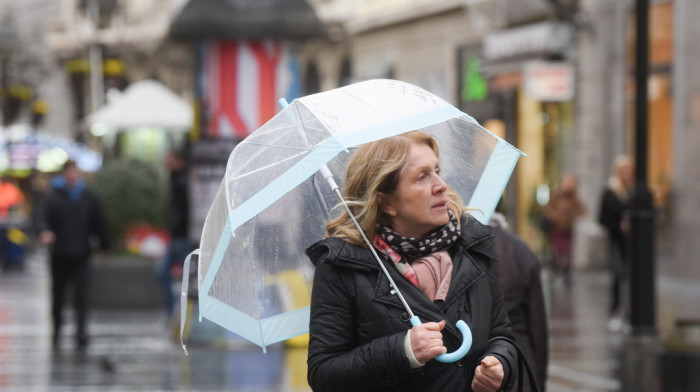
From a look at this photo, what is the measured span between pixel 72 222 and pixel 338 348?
1041cm

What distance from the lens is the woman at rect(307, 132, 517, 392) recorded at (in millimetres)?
3590

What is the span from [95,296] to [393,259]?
551 inches

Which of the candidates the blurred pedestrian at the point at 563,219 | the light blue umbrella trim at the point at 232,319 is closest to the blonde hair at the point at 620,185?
the blurred pedestrian at the point at 563,219

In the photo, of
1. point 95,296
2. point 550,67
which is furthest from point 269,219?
point 550,67

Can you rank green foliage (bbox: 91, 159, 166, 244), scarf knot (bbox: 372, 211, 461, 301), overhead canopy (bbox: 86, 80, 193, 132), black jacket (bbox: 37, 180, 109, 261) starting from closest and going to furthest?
scarf knot (bbox: 372, 211, 461, 301)
black jacket (bbox: 37, 180, 109, 261)
green foliage (bbox: 91, 159, 166, 244)
overhead canopy (bbox: 86, 80, 193, 132)

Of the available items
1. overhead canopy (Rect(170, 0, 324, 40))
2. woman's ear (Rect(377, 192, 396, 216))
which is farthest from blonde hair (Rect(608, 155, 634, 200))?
woman's ear (Rect(377, 192, 396, 216))

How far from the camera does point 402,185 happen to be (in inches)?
148

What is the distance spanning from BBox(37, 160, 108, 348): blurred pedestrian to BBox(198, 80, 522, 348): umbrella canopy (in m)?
9.29

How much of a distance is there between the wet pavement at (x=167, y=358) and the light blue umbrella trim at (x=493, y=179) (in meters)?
6.14

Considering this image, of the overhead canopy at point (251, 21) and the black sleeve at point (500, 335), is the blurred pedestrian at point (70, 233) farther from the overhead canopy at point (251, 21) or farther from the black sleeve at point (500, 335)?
the black sleeve at point (500, 335)

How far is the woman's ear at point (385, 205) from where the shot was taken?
379 centimetres

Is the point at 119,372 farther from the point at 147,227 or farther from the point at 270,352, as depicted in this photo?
the point at 147,227

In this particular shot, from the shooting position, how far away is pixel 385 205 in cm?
380

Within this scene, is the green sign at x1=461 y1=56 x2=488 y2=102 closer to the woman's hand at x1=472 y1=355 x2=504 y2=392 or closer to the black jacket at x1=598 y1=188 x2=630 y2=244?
the black jacket at x1=598 y1=188 x2=630 y2=244
